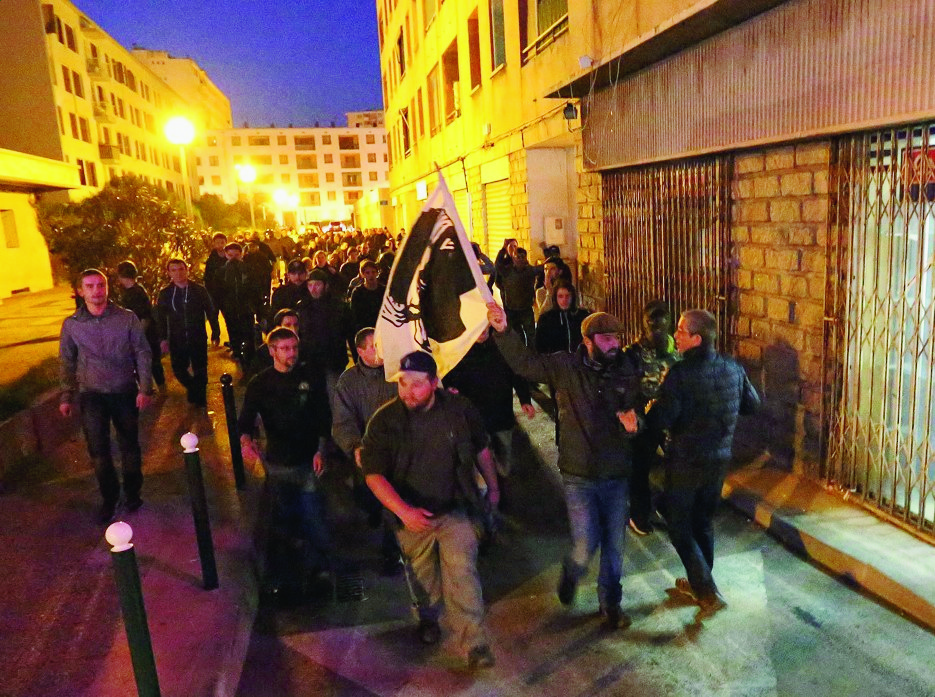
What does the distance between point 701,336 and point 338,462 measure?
4216 millimetres

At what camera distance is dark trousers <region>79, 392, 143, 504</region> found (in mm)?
5789

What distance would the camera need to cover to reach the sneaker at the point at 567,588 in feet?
14.3

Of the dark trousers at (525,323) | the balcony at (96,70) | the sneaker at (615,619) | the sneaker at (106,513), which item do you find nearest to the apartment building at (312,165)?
the balcony at (96,70)

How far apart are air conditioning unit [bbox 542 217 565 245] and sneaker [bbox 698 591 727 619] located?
30.7 feet

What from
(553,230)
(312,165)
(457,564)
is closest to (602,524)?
(457,564)

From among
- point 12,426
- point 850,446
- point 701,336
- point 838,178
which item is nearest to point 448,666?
point 701,336

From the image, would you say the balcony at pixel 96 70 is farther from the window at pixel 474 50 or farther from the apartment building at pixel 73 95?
the window at pixel 474 50

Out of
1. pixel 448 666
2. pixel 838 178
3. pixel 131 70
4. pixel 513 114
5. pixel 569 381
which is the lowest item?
pixel 448 666

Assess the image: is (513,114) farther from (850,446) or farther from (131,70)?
(131,70)

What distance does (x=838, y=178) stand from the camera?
5.44 meters

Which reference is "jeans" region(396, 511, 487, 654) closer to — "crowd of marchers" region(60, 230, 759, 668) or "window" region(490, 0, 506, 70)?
"crowd of marchers" region(60, 230, 759, 668)

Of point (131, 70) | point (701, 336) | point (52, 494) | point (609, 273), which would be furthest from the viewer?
point (131, 70)

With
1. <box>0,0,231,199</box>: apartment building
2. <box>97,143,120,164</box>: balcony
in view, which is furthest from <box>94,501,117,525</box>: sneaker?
<box>97,143,120,164</box>: balcony

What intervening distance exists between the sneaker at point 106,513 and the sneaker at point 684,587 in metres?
4.28
